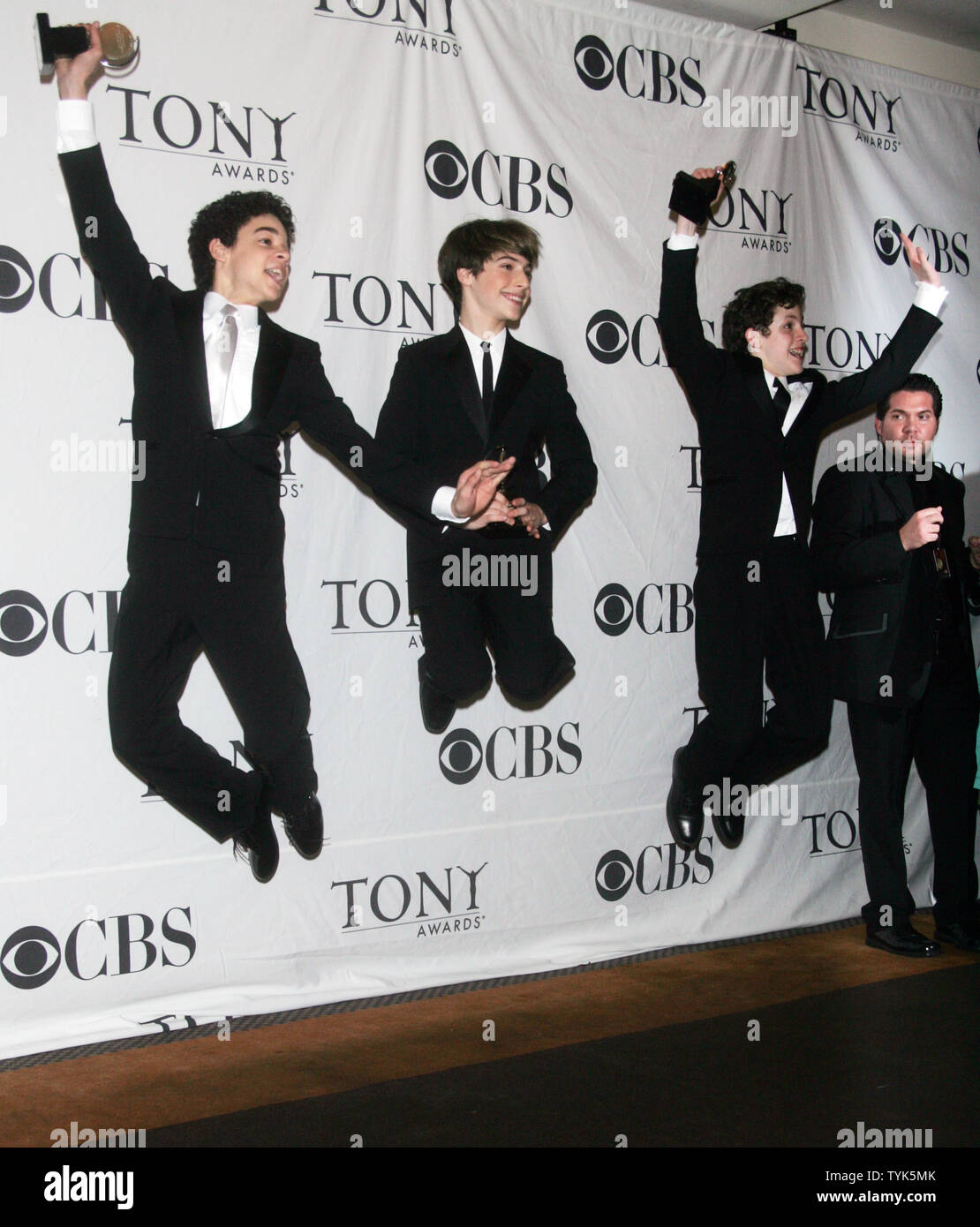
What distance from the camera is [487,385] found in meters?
3.66

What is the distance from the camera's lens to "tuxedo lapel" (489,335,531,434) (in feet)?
12.0

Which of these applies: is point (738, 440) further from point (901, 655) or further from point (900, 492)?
point (901, 655)

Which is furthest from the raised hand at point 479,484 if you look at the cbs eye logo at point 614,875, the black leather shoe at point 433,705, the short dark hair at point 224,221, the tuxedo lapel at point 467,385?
the cbs eye logo at point 614,875

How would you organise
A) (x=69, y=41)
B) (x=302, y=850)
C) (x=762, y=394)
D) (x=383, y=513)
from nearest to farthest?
(x=69, y=41) < (x=302, y=850) < (x=383, y=513) < (x=762, y=394)

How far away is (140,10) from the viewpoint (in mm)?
3363

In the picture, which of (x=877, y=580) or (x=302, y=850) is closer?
(x=302, y=850)

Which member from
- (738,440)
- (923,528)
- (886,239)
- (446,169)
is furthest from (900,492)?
(446,169)

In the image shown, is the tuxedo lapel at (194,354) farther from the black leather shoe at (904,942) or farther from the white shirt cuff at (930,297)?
the black leather shoe at (904,942)

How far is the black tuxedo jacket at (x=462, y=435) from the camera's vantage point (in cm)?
358

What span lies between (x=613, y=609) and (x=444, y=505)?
0.97 metres

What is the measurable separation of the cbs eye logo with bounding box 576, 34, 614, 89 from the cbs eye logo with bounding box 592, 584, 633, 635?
1.66 meters

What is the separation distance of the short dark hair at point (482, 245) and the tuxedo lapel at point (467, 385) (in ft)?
0.74

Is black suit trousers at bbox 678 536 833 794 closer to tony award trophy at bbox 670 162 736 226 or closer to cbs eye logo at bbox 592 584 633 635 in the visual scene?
cbs eye logo at bbox 592 584 633 635

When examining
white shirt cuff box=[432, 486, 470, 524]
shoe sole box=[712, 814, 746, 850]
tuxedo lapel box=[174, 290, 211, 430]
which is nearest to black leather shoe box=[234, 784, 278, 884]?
white shirt cuff box=[432, 486, 470, 524]
